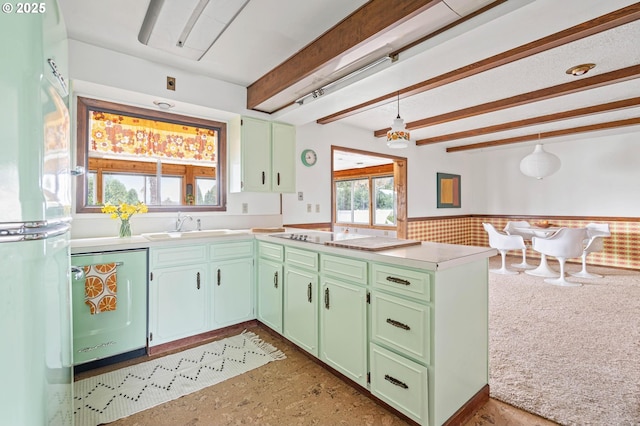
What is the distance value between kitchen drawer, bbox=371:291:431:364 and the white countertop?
220 millimetres

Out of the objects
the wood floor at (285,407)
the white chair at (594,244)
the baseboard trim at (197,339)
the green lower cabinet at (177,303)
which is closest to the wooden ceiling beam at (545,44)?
the wood floor at (285,407)

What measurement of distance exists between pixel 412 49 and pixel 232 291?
2.46 metres

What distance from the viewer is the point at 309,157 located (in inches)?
157

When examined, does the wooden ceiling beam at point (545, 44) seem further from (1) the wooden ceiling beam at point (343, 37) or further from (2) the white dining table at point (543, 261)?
(2) the white dining table at point (543, 261)

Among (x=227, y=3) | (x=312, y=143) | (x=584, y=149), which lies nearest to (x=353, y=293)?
(x=227, y=3)

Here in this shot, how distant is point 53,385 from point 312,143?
11.3ft

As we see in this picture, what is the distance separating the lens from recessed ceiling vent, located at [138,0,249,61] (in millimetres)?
1772

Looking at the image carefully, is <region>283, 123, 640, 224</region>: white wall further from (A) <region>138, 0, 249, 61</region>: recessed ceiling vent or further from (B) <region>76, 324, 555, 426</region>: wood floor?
(B) <region>76, 324, 555, 426</region>: wood floor

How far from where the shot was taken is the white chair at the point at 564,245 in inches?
171

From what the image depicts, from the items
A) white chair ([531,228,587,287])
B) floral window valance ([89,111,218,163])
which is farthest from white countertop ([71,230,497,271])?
white chair ([531,228,587,287])

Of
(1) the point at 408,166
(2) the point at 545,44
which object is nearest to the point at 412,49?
(2) the point at 545,44

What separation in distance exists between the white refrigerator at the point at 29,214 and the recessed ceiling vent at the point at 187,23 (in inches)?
34.3

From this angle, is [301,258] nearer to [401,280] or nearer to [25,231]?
[401,280]

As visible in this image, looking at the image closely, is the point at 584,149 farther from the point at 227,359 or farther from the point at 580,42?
the point at 227,359
